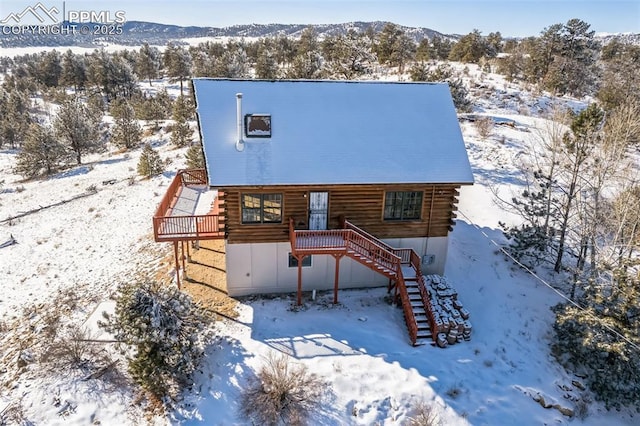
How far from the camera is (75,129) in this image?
4075cm

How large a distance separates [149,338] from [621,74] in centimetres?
5281

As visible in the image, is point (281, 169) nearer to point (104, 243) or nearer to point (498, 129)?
point (104, 243)

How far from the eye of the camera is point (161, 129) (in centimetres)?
5175

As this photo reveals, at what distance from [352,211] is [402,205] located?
7.08 ft

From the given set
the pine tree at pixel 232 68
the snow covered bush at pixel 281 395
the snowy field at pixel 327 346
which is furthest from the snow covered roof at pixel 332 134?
the pine tree at pixel 232 68

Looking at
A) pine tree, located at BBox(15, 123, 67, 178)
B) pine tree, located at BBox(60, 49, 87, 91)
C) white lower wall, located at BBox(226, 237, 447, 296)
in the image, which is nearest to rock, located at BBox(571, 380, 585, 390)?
white lower wall, located at BBox(226, 237, 447, 296)

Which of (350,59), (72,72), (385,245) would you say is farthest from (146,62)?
(385,245)

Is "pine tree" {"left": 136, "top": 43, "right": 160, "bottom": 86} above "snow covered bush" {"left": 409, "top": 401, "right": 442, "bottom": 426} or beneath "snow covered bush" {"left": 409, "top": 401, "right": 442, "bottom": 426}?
above

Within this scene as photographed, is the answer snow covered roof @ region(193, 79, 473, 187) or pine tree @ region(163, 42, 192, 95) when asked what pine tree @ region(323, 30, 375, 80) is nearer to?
snow covered roof @ region(193, 79, 473, 187)

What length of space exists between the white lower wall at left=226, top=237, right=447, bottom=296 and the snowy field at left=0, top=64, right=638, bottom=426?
592 millimetres

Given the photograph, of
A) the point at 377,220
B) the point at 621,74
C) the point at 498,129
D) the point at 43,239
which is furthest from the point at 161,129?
the point at 621,74

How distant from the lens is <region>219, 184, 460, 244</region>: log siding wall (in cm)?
1606

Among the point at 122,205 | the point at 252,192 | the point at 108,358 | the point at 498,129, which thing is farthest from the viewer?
the point at 498,129

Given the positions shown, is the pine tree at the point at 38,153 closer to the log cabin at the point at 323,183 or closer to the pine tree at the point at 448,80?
the log cabin at the point at 323,183
